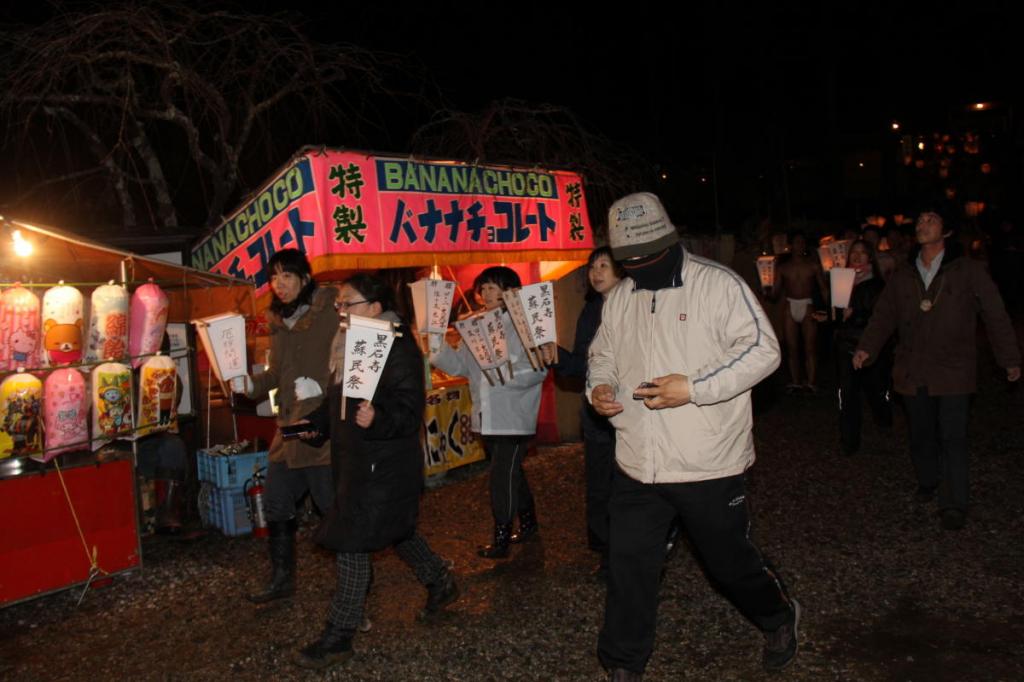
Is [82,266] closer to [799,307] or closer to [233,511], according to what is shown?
[233,511]

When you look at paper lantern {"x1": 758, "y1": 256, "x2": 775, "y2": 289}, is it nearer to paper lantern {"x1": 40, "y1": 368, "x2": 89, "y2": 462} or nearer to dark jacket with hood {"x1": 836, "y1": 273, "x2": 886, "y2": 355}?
dark jacket with hood {"x1": 836, "y1": 273, "x2": 886, "y2": 355}

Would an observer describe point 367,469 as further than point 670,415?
Yes

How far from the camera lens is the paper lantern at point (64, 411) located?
560 cm

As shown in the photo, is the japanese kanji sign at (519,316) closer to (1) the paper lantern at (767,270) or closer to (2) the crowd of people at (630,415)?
(2) the crowd of people at (630,415)

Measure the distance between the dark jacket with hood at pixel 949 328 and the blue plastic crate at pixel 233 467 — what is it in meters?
4.97

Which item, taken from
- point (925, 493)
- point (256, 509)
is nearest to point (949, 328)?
point (925, 493)

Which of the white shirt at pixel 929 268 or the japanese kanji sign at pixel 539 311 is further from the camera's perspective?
the white shirt at pixel 929 268

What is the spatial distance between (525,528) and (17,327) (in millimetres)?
3588

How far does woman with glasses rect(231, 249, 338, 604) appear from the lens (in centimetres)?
536

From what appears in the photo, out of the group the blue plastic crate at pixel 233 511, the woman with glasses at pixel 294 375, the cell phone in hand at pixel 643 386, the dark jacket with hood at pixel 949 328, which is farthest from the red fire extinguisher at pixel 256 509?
the dark jacket with hood at pixel 949 328

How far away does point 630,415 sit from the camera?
379 centimetres

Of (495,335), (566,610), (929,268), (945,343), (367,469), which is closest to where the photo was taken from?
(367,469)

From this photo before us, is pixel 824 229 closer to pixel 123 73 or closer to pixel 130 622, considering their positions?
pixel 123 73

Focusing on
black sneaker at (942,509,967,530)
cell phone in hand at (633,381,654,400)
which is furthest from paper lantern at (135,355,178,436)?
black sneaker at (942,509,967,530)
